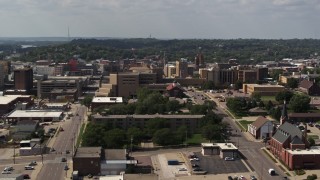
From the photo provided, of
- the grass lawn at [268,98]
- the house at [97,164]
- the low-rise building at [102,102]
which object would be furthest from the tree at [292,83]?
the house at [97,164]

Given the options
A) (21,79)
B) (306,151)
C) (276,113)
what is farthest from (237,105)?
(21,79)

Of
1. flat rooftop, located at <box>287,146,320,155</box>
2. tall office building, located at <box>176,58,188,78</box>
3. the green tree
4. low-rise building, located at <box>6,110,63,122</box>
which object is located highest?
tall office building, located at <box>176,58,188,78</box>

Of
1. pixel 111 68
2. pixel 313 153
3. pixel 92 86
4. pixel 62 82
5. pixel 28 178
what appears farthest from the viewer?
pixel 111 68

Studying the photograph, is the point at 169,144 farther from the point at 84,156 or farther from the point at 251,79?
the point at 251,79

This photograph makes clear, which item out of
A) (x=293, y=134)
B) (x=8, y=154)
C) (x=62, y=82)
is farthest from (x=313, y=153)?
(x=62, y=82)

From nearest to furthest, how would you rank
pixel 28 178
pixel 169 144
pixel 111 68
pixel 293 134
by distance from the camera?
pixel 28 178, pixel 293 134, pixel 169 144, pixel 111 68

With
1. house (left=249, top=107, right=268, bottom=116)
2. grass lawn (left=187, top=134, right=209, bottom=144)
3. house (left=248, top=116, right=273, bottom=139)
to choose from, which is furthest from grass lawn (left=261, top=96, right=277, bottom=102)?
grass lawn (left=187, top=134, right=209, bottom=144)

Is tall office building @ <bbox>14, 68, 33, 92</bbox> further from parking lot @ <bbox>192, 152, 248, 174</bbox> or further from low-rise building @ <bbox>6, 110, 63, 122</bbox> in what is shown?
parking lot @ <bbox>192, 152, 248, 174</bbox>
